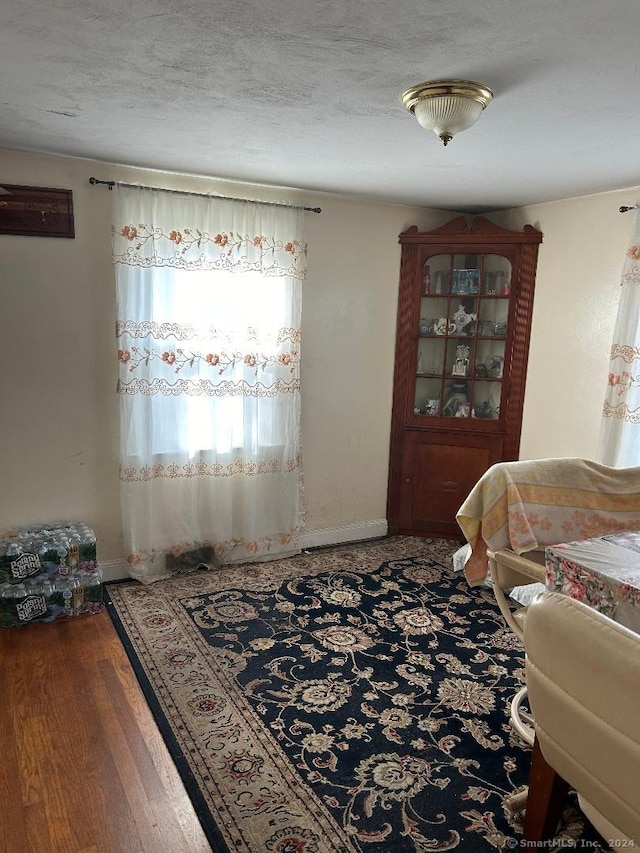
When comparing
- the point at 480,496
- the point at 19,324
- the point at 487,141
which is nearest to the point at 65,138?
the point at 19,324

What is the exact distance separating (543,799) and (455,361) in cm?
314

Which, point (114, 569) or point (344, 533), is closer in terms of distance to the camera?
point (114, 569)

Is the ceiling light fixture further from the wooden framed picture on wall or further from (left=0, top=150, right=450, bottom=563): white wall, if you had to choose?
the wooden framed picture on wall

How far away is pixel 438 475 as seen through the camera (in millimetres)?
4465

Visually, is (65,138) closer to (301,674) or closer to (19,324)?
(19,324)

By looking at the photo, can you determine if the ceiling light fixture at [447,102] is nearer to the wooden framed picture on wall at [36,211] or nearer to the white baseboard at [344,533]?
the wooden framed picture on wall at [36,211]

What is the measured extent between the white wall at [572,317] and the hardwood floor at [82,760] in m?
2.97

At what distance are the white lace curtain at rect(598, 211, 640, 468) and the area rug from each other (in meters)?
1.17

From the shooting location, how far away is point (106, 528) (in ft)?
11.9

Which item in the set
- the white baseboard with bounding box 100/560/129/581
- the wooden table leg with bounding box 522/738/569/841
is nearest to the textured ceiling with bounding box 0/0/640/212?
the wooden table leg with bounding box 522/738/569/841

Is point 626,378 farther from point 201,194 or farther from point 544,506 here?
point 201,194

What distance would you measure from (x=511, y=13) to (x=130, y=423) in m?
2.73

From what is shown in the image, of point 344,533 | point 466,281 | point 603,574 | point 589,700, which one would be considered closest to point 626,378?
point 466,281

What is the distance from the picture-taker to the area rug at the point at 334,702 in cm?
193
